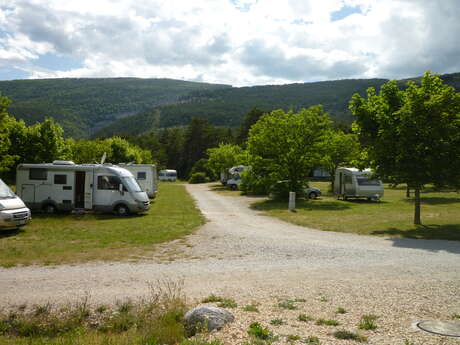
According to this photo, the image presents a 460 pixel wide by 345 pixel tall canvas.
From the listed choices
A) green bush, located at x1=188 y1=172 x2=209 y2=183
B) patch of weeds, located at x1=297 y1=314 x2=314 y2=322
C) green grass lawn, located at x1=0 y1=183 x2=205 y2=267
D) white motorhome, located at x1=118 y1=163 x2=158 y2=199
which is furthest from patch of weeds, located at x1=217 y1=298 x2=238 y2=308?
green bush, located at x1=188 y1=172 x2=209 y2=183

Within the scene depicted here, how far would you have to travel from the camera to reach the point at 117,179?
18.2m

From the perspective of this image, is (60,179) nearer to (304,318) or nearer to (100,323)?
(100,323)

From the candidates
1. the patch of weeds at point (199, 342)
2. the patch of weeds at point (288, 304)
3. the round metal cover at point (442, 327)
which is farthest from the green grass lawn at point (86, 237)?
the round metal cover at point (442, 327)

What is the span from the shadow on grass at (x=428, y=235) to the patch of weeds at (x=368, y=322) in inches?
237

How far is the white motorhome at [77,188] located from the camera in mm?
18062

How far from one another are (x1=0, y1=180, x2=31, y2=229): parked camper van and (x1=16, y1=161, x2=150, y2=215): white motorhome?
4537 millimetres

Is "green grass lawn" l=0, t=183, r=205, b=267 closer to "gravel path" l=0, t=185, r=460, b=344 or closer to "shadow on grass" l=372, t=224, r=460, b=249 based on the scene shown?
"gravel path" l=0, t=185, r=460, b=344

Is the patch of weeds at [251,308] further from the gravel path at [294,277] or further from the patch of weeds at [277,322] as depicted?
the patch of weeds at [277,322]

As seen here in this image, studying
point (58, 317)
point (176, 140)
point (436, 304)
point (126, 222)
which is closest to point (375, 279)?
point (436, 304)

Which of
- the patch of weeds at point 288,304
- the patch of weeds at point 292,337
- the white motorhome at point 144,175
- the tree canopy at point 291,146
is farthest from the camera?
the white motorhome at point 144,175

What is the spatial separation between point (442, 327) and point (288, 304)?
2107mm

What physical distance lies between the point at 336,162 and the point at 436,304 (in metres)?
31.2

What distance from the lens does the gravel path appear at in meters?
6.02

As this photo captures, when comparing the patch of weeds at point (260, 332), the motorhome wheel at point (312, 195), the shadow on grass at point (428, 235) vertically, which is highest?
the motorhome wheel at point (312, 195)
